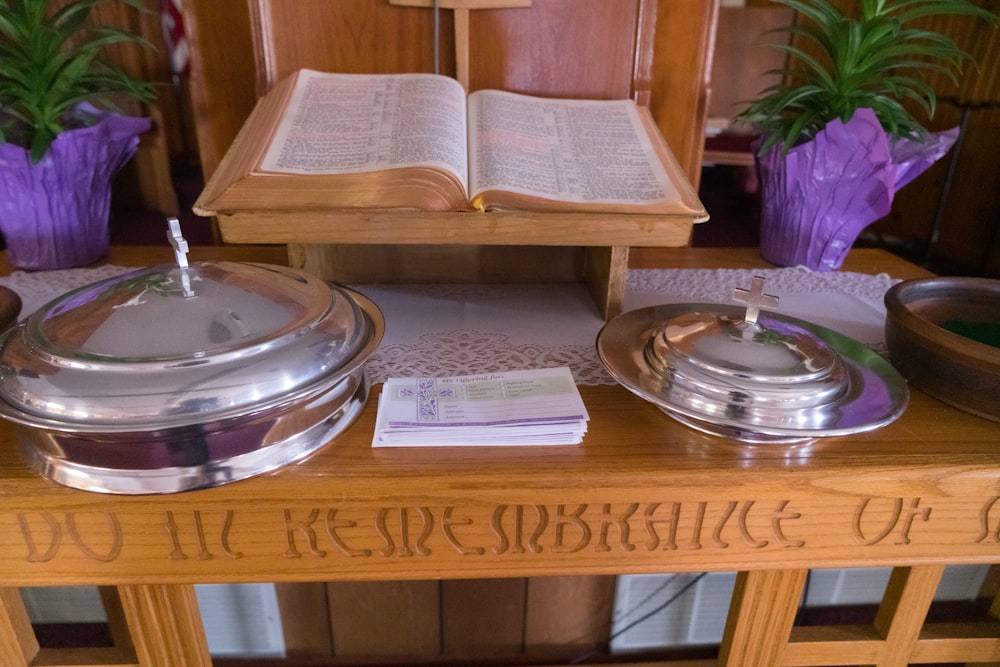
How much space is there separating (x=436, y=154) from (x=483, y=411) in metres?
0.30

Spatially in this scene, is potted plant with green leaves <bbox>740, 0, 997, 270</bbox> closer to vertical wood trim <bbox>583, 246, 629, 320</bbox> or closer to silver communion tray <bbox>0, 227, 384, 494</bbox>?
vertical wood trim <bbox>583, 246, 629, 320</bbox>

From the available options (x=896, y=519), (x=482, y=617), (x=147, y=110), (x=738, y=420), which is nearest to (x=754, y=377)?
(x=738, y=420)

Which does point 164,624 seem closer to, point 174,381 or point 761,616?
point 174,381

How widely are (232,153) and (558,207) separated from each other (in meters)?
0.41

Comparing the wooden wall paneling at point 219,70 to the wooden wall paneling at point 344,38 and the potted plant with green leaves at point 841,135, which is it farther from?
the potted plant with green leaves at point 841,135

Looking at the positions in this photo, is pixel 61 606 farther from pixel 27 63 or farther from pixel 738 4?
pixel 738 4

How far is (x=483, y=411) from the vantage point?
730 mm

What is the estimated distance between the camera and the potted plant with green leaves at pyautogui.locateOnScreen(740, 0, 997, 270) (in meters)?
1.01

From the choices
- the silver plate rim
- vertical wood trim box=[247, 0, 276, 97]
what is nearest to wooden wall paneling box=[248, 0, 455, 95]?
vertical wood trim box=[247, 0, 276, 97]

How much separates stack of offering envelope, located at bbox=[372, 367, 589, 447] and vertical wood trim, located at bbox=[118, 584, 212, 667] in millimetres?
295

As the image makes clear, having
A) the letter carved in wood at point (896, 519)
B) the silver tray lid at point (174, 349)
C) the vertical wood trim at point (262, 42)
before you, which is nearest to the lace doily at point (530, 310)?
the silver tray lid at point (174, 349)

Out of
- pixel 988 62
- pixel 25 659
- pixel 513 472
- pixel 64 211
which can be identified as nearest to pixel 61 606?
pixel 25 659

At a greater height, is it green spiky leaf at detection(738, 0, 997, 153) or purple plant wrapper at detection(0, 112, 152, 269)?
green spiky leaf at detection(738, 0, 997, 153)

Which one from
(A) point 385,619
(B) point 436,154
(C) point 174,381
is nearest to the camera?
(C) point 174,381
